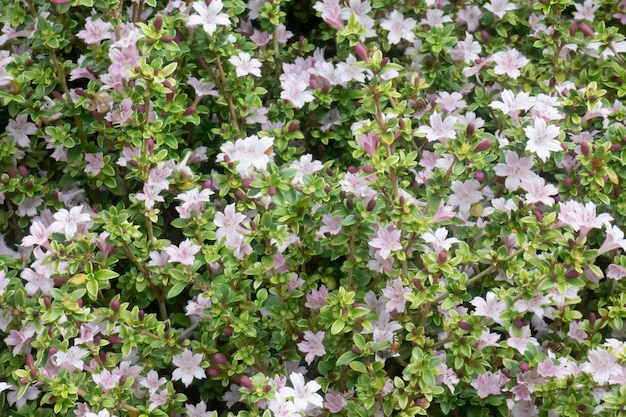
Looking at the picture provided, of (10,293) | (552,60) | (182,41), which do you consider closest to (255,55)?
(182,41)

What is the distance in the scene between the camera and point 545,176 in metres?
3.06

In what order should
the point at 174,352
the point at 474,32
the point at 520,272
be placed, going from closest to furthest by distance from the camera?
the point at 520,272, the point at 174,352, the point at 474,32

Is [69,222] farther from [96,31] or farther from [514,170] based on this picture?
[514,170]

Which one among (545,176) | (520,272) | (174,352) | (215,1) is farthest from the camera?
(545,176)

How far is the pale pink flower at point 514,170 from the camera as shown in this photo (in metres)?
2.55

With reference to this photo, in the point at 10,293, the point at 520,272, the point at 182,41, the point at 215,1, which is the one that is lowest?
the point at 10,293

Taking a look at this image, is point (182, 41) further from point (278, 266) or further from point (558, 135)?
point (558, 135)

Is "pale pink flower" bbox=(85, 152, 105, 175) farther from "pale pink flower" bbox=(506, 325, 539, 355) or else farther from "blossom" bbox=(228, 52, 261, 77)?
"pale pink flower" bbox=(506, 325, 539, 355)

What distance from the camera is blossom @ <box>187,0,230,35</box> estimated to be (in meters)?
2.68

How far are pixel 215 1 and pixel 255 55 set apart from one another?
0.55 metres

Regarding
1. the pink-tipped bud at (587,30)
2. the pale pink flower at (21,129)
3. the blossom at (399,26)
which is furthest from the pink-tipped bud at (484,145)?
the pale pink flower at (21,129)

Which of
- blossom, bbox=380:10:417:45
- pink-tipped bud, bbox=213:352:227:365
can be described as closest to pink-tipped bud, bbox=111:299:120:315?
pink-tipped bud, bbox=213:352:227:365

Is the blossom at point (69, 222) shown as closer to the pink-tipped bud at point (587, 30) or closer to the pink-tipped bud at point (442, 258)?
the pink-tipped bud at point (442, 258)

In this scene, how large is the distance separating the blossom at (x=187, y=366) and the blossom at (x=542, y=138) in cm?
122
